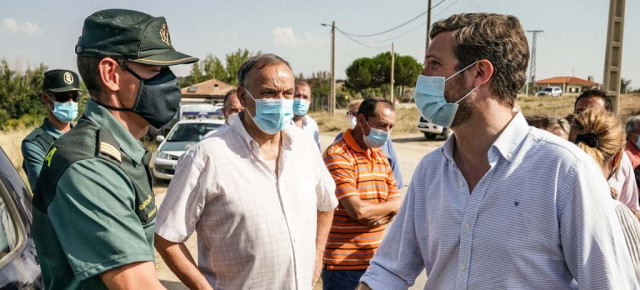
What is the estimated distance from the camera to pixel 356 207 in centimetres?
364

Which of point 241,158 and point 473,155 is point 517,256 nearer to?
point 473,155

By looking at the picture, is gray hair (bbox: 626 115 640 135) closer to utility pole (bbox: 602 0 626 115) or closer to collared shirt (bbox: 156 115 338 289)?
collared shirt (bbox: 156 115 338 289)

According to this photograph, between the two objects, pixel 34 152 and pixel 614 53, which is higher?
pixel 614 53

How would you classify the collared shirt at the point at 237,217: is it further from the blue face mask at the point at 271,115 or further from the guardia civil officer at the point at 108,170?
the guardia civil officer at the point at 108,170

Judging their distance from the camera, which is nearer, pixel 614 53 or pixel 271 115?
pixel 271 115

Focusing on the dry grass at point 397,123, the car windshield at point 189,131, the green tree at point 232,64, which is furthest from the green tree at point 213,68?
the car windshield at point 189,131

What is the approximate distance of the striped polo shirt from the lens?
3.74m

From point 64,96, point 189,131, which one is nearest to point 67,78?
point 64,96

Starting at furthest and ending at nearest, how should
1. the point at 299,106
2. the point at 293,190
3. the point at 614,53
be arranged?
1. the point at 614,53
2. the point at 299,106
3. the point at 293,190

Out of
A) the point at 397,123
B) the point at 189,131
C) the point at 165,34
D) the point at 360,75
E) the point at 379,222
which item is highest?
the point at 360,75

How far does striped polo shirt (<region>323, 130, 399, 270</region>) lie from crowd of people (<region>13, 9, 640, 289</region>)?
73cm

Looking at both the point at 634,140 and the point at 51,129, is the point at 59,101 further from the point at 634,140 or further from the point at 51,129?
the point at 634,140

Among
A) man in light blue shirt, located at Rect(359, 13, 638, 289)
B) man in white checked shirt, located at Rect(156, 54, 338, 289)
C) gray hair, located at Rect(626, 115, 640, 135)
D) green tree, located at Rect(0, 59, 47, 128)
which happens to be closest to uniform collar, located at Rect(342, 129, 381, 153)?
man in white checked shirt, located at Rect(156, 54, 338, 289)

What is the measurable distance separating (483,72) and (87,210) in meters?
1.44
